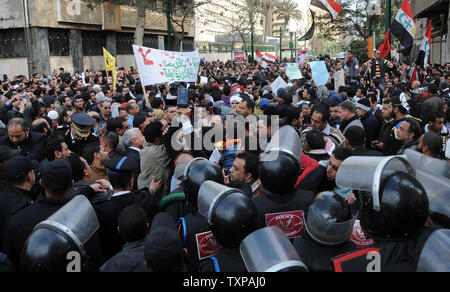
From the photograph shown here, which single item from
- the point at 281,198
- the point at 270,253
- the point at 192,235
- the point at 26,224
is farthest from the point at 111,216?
the point at 270,253

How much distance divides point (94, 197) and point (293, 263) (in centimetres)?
233

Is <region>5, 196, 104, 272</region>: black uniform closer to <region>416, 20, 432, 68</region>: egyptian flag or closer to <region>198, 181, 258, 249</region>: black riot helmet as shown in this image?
<region>198, 181, 258, 249</region>: black riot helmet

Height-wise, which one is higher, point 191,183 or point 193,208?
point 191,183

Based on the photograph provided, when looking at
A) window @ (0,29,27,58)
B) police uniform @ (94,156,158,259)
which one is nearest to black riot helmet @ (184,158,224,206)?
police uniform @ (94,156,158,259)

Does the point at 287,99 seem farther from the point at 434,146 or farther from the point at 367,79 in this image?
the point at 367,79

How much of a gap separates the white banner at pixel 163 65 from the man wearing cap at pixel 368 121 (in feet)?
15.9

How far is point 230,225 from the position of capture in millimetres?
2301

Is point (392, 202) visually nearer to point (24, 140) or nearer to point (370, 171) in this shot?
point (370, 171)

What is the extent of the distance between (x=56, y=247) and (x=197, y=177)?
1.22 m

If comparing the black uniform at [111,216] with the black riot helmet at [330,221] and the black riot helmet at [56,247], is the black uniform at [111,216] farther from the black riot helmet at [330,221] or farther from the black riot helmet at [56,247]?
the black riot helmet at [330,221]

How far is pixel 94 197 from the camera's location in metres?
3.57

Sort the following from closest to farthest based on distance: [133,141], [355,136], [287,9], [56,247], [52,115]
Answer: [56,247] → [355,136] → [133,141] → [52,115] → [287,9]

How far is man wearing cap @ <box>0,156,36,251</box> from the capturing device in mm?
3363

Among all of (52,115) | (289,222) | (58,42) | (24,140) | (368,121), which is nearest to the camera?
(289,222)
